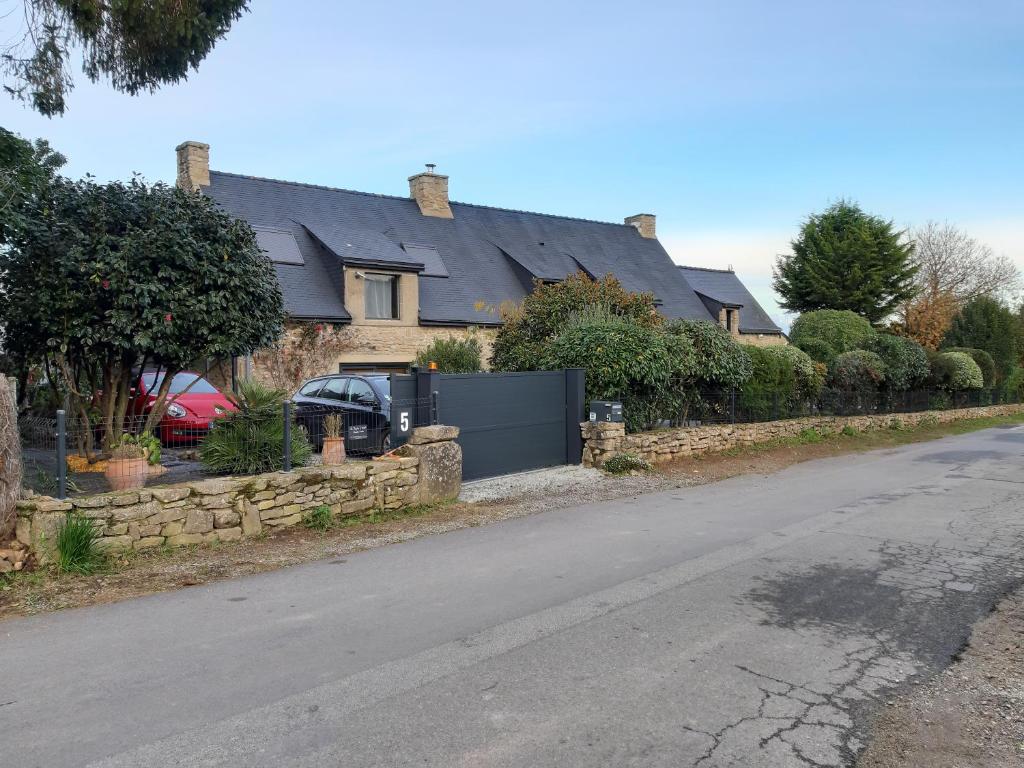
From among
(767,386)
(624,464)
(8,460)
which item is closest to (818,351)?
(767,386)

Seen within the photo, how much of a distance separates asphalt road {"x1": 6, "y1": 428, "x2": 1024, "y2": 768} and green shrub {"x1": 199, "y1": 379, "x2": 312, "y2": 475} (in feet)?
6.52

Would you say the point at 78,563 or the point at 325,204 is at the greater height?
the point at 325,204

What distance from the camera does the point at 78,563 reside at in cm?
654

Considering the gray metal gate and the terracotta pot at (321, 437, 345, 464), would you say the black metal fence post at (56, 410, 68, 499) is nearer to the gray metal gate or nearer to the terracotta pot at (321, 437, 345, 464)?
the terracotta pot at (321, 437, 345, 464)

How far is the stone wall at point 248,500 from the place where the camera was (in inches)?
266

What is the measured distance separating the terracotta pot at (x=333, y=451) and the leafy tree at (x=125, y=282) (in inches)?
63.8

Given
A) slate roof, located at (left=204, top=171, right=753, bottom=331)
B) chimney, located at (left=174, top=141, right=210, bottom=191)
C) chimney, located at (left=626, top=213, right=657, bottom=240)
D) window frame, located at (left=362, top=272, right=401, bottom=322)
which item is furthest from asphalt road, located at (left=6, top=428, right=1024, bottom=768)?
chimney, located at (left=626, top=213, right=657, bottom=240)

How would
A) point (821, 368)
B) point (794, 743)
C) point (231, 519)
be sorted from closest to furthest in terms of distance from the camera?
point (794, 743) → point (231, 519) → point (821, 368)

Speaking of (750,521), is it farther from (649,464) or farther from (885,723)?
(885,723)

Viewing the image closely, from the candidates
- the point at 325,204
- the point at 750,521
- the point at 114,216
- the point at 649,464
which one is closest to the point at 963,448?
the point at 649,464

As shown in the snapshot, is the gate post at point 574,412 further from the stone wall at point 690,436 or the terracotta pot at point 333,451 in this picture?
the terracotta pot at point 333,451

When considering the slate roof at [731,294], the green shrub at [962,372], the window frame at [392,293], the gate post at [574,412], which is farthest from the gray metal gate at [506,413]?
the slate roof at [731,294]

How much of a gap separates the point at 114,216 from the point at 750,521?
8.48 meters

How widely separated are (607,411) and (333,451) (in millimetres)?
5431
